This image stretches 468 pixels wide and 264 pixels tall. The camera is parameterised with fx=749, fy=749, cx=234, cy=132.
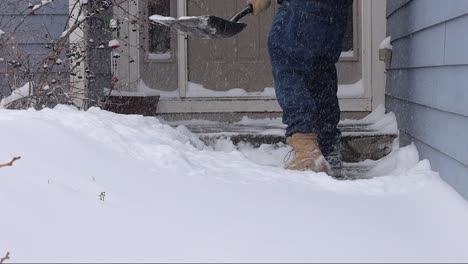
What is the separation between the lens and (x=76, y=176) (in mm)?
2951

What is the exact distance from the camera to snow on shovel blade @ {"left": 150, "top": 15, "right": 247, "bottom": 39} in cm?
480

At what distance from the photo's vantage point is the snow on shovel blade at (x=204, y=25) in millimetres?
4805

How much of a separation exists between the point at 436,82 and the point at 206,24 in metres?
1.65

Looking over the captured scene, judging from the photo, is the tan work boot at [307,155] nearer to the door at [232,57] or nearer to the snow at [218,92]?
the snow at [218,92]

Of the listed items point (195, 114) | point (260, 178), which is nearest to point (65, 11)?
point (195, 114)

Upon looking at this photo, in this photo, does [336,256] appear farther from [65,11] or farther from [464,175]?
[65,11]

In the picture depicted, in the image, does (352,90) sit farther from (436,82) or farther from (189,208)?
(189,208)

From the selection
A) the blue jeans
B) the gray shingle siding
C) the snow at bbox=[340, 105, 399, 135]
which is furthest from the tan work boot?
the snow at bbox=[340, 105, 399, 135]

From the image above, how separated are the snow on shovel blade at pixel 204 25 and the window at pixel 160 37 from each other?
1.94 metres

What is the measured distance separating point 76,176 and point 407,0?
2732 millimetres

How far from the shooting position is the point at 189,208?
9.02ft

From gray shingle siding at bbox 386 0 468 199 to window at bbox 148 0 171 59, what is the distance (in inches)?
96.6

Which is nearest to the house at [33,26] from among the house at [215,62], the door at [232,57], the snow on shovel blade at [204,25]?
the house at [215,62]

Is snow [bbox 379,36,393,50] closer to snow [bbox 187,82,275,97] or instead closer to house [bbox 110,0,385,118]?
house [bbox 110,0,385,118]
